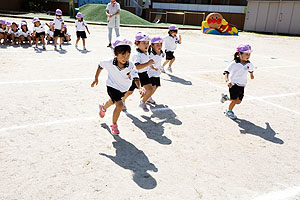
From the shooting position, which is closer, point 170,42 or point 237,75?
point 237,75

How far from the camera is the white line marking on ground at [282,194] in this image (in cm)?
311

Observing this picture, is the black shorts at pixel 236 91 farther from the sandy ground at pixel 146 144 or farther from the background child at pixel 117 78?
the background child at pixel 117 78

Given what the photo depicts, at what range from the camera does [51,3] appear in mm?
37938

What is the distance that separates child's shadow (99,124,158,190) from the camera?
3293 mm

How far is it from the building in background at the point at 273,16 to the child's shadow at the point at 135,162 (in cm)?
2890

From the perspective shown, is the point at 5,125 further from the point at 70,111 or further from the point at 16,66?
the point at 16,66

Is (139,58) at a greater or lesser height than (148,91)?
greater

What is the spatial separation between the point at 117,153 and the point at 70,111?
69.9 inches

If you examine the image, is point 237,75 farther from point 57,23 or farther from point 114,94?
point 57,23

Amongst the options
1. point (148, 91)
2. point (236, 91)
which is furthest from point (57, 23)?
point (236, 91)

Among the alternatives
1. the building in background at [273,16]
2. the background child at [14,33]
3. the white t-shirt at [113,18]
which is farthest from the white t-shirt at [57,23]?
the building in background at [273,16]

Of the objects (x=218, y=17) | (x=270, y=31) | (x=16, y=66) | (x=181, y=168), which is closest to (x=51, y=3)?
(x=218, y=17)

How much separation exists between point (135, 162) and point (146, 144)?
56 cm

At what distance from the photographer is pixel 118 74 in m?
4.46
